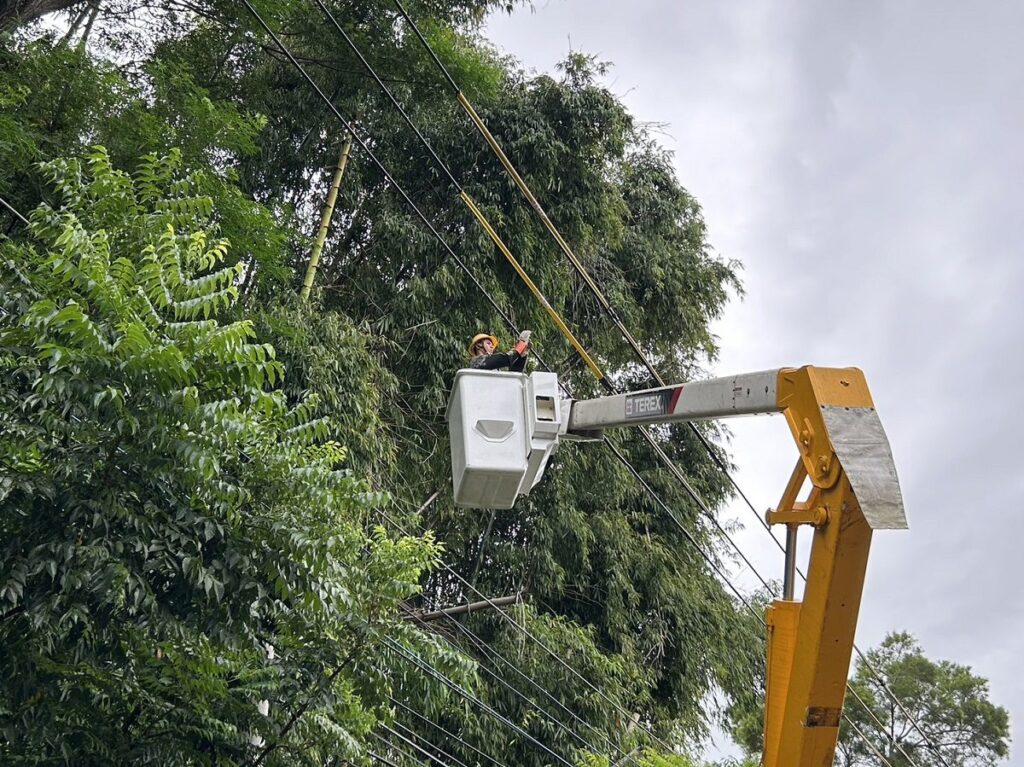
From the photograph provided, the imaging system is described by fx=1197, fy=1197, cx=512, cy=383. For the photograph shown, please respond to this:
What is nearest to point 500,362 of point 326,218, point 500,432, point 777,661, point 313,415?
point 500,432

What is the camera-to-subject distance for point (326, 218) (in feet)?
44.2

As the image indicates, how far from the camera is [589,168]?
15711mm

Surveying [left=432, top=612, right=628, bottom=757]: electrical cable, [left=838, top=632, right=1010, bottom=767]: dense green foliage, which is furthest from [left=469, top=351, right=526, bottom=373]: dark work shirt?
[left=838, top=632, right=1010, bottom=767]: dense green foliage

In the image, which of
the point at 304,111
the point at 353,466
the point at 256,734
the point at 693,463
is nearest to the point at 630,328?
the point at 693,463

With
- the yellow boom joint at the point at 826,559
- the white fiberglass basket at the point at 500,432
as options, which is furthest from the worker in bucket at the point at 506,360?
the yellow boom joint at the point at 826,559

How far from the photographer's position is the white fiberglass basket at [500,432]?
19.0 feet

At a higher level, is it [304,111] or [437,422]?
[304,111]

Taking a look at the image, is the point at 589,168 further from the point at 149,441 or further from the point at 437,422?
the point at 149,441

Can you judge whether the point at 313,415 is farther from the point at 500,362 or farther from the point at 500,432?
the point at 500,432

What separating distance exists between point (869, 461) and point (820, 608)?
0.55 meters

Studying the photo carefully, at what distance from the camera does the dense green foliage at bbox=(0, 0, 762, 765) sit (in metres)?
5.67

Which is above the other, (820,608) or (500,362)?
(500,362)

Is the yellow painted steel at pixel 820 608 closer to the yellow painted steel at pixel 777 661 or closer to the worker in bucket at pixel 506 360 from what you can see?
the yellow painted steel at pixel 777 661

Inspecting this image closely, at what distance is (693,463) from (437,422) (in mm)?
6122
